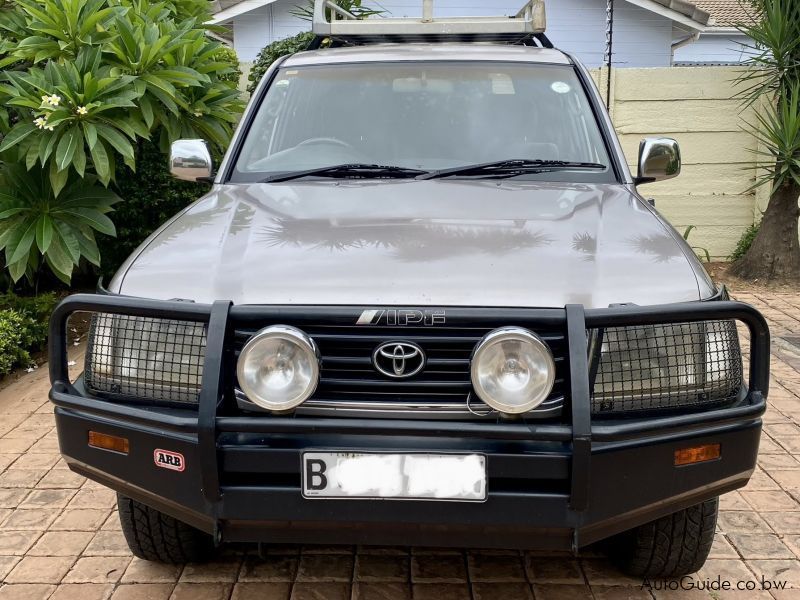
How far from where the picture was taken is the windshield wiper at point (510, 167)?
134 inches

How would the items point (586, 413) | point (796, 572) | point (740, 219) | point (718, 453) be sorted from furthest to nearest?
point (740, 219) → point (796, 572) → point (718, 453) → point (586, 413)

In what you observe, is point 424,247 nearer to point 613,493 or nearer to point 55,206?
point 613,493

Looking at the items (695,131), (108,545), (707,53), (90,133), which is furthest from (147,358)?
(707,53)

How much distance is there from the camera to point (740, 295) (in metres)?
7.70

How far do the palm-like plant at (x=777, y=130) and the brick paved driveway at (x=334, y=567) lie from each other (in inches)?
191

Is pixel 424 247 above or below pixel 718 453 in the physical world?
above

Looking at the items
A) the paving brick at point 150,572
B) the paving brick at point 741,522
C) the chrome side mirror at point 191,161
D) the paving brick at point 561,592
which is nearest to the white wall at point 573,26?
the chrome side mirror at point 191,161

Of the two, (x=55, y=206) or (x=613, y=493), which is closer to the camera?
(x=613, y=493)

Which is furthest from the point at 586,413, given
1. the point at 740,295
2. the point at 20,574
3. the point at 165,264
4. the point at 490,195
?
the point at 740,295

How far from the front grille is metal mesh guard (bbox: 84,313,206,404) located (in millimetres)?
162

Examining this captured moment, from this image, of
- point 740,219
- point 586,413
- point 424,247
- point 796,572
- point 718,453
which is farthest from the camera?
point 740,219

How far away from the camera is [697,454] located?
93.6 inches

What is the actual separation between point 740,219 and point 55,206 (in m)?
6.60

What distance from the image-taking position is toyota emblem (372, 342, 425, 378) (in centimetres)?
232
